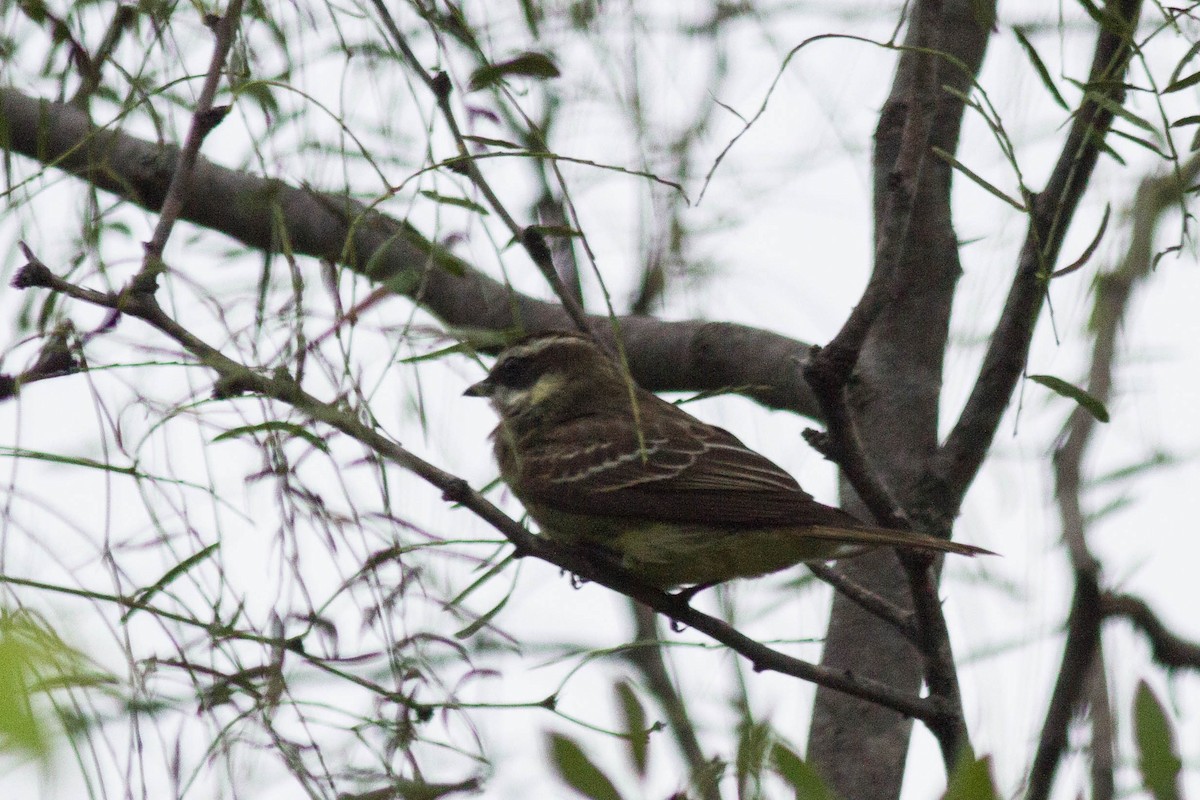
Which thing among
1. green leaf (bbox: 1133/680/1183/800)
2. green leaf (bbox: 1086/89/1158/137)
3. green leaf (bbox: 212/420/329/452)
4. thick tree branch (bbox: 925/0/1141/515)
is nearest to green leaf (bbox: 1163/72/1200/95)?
green leaf (bbox: 1086/89/1158/137)

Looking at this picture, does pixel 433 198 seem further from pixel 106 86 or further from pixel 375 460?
pixel 106 86

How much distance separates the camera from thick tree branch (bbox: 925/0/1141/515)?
11.4 ft

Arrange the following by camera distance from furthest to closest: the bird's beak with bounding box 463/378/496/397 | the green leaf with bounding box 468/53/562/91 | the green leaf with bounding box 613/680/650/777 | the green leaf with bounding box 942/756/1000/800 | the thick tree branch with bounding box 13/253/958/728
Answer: the bird's beak with bounding box 463/378/496/397 < the green leaf with bounding box 468/53/562/91 < the thick tree branch with bounding box 13/253/958/728 < the green leaf with bounding box 613/680/650/777 < the green leaf with bounding box 942/756/1000/800

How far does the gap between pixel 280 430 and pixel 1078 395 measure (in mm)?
1536

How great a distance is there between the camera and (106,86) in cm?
410

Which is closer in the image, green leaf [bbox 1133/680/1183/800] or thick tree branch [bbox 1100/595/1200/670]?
green leaf [bbox 1133/680/1183/800]

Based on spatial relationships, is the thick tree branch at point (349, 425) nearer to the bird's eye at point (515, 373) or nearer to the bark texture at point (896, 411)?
the bark texture at point (896, 411)

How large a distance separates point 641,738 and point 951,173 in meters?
3.07

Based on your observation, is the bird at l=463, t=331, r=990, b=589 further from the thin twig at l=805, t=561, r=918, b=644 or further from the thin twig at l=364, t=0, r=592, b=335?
the thin twig at l=364, t=0, r=592, b=335

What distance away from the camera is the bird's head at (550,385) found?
5566mm

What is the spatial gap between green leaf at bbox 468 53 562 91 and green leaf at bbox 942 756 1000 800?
73.1 inches

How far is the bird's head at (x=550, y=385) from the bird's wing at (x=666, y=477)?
39 cm

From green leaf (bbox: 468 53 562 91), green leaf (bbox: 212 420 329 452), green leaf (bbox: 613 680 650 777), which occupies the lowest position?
green leaf (bbox: 613 680 650 777)

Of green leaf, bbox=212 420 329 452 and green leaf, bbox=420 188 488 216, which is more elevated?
green leaf, bbox=420 188 488 216
